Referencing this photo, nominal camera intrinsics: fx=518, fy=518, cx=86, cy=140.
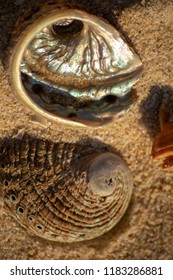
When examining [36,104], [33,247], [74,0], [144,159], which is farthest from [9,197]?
[74,0]

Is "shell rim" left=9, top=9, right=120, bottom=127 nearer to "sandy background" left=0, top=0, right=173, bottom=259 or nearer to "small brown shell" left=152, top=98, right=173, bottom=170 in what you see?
"sandy background" left=0, top=0, right=173, bottom=259

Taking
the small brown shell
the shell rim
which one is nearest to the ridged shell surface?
the shell rim

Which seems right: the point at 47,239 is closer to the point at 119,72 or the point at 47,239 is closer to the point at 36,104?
the point at 36,104

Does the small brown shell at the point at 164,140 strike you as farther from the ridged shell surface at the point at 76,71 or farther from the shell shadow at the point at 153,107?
the ridged shell surface at the point at 76,71

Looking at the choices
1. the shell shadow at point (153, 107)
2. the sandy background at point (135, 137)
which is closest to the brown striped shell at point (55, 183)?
the sandy background at point (135, 137)
